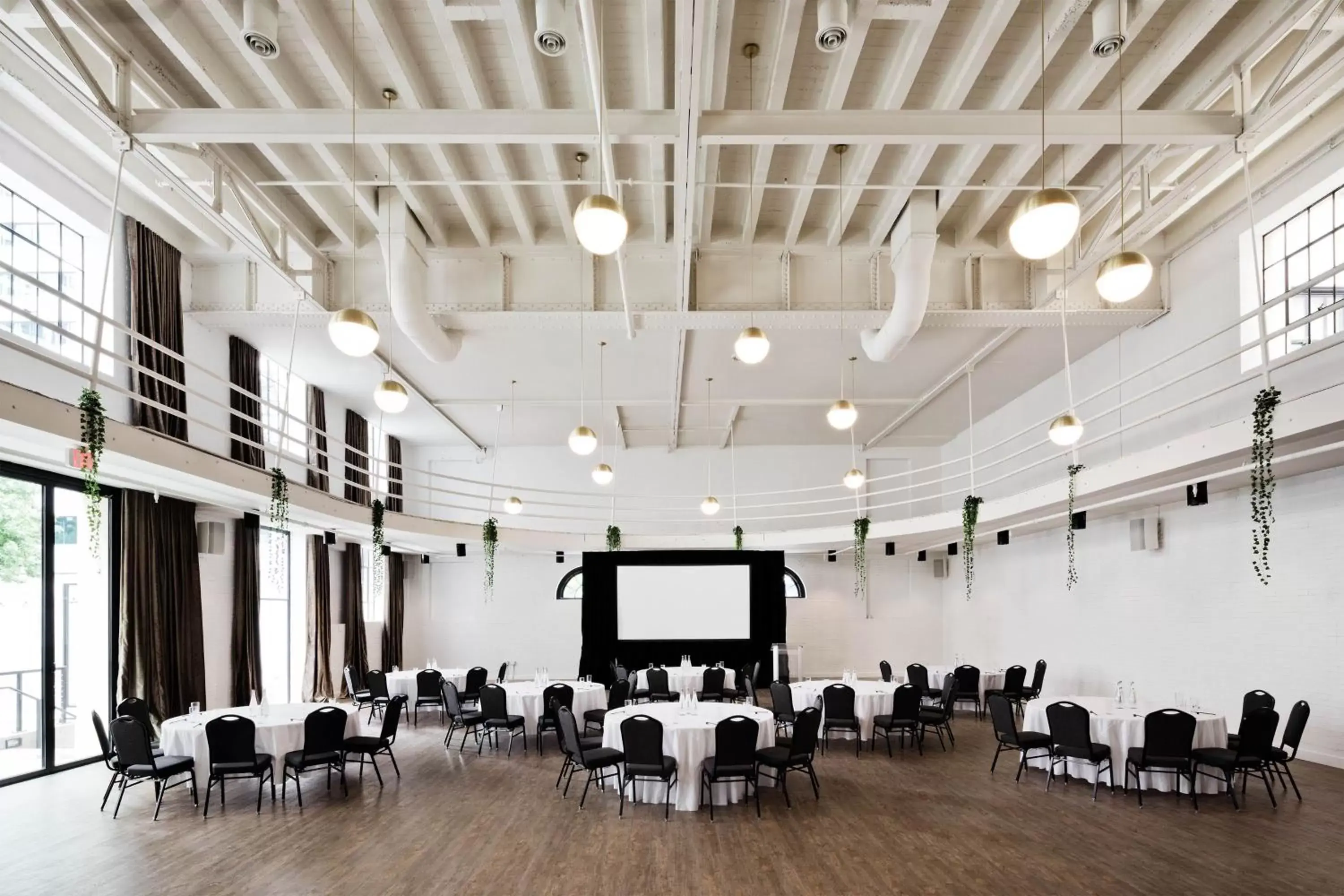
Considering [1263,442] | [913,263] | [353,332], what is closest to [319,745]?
[353,332]

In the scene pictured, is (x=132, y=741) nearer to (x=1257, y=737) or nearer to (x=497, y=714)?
(x=497, y=714)

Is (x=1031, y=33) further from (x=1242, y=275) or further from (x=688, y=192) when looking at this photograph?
(x=1242, y=275)

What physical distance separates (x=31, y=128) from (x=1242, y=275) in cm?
1130

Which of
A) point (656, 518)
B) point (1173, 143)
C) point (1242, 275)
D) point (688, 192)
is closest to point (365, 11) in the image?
point (688, 192)

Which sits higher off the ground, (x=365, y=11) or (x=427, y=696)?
(x=365, y=11)

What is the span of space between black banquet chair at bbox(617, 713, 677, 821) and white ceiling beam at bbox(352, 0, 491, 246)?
4.57m

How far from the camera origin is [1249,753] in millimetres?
6875

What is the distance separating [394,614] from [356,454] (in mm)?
3935

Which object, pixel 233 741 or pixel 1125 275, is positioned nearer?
pixel 1125 275

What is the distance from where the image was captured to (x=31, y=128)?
715 cm

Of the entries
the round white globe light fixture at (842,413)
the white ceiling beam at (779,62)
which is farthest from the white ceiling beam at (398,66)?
the round white globe light fixture at (842,413)

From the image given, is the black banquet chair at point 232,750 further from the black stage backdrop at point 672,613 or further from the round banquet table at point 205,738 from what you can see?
the black stage backdrop at point 672,613

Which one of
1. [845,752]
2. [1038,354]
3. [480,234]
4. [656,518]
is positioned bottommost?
[845,752]

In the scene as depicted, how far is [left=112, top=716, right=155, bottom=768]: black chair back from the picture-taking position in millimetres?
6848
